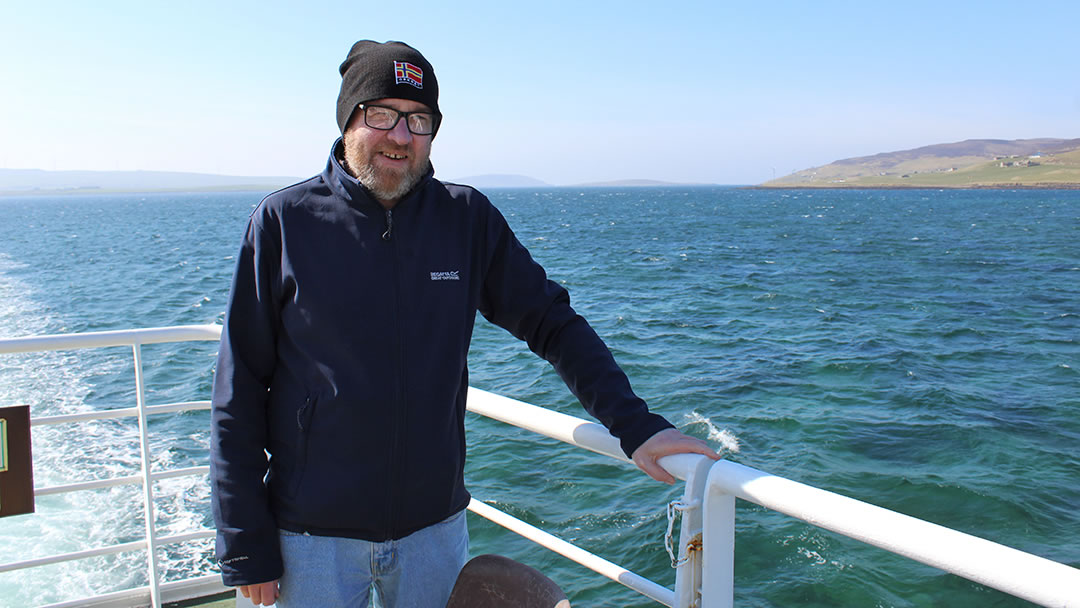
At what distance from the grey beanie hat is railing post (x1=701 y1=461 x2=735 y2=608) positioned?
106cm

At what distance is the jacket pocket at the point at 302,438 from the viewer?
1.75m

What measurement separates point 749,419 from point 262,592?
9.50 meters

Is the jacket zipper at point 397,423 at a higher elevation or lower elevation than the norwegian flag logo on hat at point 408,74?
lower

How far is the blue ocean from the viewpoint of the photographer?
6719mm

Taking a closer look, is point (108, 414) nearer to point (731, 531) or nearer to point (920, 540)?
point (731, 531)

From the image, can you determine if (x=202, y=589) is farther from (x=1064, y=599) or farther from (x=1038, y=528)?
(x=1038, y=528)

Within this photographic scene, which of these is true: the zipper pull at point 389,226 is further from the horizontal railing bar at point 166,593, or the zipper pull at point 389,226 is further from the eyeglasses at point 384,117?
the horizontal railing bar at point 166,593

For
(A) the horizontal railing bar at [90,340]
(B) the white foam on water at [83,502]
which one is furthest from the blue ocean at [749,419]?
(A) the horizontal railing bar at [90,340]

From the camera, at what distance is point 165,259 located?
3709cm

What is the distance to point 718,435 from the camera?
994cm

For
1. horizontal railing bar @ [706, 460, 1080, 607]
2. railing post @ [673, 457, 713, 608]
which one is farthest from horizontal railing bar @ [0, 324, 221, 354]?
horizontal railing bar @ [706, 460, 1080, 607]

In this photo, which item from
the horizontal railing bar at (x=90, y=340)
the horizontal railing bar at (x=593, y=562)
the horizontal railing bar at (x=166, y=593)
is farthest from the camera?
the horizontal railing bar at (x=166, y=593)

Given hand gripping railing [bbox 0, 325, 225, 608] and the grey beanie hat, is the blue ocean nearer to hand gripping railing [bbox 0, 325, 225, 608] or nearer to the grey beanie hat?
hand gripping railing [bbox 0, 325, 225, 608]

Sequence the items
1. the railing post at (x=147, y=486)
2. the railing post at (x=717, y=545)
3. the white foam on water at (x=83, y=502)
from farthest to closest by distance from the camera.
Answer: the white foam on water at (x=83, y=502)
the railing post at (x=147, y=486)
the railing post at (x=717, y=545)
